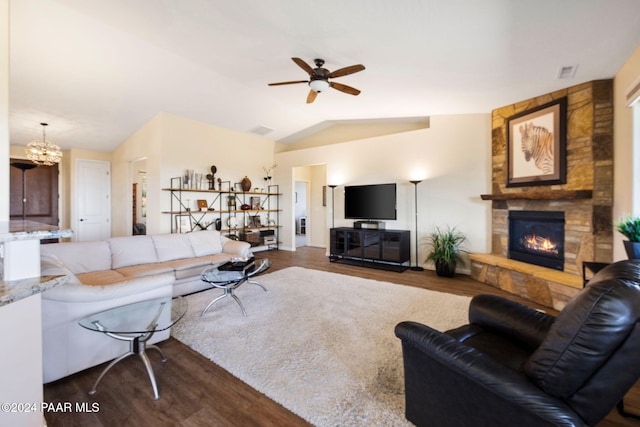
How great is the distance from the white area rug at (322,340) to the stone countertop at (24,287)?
1308 millimetres

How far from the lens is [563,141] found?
11.3ft

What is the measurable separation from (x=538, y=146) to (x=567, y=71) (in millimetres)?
Answer: 1069

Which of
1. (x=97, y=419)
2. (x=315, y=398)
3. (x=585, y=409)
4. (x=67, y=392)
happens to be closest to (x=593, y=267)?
(x=585, y=409)

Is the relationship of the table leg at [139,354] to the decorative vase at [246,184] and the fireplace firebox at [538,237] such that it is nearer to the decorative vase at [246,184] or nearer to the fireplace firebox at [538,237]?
the fireplace firebox at [538,237]

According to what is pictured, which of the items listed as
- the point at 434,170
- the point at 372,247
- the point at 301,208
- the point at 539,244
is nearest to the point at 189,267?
the point at 372,247

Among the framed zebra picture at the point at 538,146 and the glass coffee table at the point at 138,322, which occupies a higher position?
the framed zebra picture at the point at 538,146

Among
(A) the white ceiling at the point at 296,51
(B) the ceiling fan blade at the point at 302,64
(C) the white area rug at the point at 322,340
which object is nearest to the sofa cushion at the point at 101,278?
(C) the white area rug at the point at 322,340

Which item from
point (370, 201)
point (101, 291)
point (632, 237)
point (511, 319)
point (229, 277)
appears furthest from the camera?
point (370, 201)

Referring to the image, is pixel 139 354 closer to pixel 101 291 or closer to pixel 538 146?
pixel 101 291

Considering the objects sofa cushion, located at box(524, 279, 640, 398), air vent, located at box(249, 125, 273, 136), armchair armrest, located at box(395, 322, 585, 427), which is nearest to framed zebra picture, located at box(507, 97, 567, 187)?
sofa cushion, located at box(524, 279, 640, 398)

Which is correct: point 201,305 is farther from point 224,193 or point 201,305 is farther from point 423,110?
point 423,110

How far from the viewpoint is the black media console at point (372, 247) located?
518cm

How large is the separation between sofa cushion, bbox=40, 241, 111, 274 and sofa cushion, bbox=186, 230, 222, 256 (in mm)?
1094

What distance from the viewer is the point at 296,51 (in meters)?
3.15
